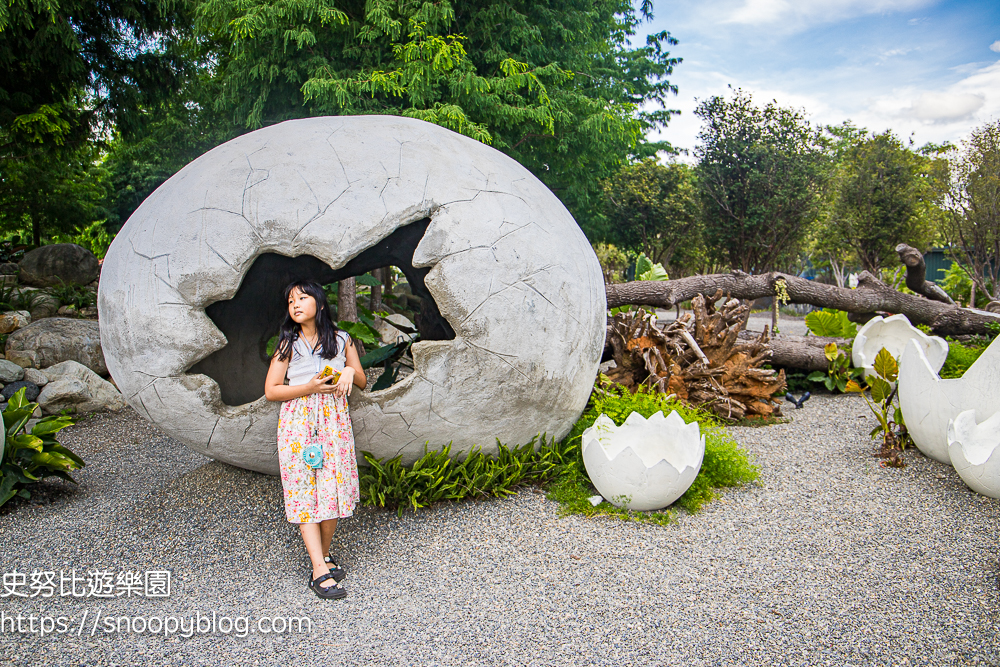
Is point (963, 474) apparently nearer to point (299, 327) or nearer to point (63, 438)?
point (299, 327)

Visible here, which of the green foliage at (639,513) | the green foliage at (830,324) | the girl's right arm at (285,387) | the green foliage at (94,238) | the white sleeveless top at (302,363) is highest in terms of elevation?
the green foliage at (94,238)

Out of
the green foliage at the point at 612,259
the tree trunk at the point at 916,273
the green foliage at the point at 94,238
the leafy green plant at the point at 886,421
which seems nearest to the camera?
the leafy green plant at the point at 886,421

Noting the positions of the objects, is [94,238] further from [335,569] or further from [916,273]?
[916,273]

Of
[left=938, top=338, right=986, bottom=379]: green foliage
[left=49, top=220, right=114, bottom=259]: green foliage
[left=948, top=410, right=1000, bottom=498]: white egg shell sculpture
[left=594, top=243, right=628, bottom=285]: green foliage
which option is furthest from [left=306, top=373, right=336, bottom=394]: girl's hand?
[left=594, top=243, right=628, bottom=285]: green foliage

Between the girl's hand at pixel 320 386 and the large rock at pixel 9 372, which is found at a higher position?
the girl's hand at pixel 320 386

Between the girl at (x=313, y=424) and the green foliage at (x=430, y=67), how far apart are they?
→ 4.91 m

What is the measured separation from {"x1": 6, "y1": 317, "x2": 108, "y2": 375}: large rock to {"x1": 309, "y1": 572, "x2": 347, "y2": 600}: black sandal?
16.8 feet

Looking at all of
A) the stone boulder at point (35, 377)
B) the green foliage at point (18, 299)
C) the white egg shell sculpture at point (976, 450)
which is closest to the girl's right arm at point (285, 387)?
the white egg shell sculpture at point (976, 450)

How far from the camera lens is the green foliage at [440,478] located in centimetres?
341

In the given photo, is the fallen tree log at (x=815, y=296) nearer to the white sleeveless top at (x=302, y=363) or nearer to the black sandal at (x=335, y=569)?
the white sleeveless top at (x=302, y=363)

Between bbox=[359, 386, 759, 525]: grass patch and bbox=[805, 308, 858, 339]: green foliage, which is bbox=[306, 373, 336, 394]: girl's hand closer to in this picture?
bbox=[359, 386, 759, 525]: grass patch

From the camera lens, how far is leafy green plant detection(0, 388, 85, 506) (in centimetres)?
369

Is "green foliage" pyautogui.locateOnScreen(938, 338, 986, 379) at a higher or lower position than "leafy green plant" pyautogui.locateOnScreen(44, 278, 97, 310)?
lower

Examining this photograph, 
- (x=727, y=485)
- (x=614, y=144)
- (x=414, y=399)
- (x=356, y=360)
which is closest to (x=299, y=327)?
(x=356, y=360)
